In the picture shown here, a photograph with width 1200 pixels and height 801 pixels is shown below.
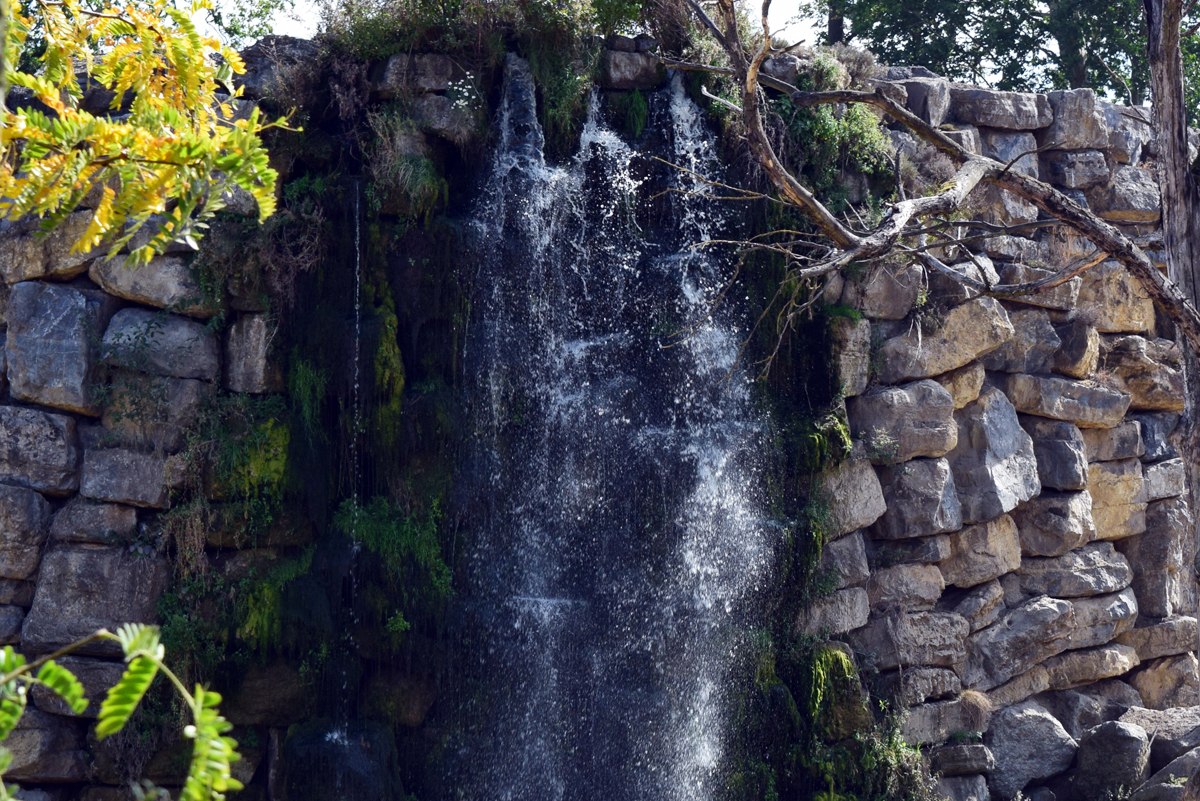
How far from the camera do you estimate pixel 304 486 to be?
8344 millimetres

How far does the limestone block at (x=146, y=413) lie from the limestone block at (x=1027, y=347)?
6.58 m

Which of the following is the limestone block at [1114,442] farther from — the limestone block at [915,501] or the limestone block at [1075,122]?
the limestone block at [1075,122]

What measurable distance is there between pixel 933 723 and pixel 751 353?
10.6 ft

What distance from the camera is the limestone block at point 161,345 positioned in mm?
8000

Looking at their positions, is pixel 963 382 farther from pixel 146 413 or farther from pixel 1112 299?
pixel 146 413

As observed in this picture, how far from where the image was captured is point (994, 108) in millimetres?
10305

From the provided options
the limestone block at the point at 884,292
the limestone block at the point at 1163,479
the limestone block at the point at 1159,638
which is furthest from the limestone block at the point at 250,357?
the limestone block at the point at 1163,479

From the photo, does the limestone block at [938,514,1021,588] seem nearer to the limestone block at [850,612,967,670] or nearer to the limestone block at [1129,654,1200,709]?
the limestone block at [850,612,967,670]

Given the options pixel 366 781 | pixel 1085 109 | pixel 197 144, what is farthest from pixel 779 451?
pixel 197 144

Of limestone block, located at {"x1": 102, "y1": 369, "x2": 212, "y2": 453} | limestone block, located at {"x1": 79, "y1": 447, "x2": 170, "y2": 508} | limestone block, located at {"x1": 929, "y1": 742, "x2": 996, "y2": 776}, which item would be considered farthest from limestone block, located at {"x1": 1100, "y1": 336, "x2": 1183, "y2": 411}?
limestone block, located at {"x1": 79, "y1": 447, "x2": 170, "y2": 508}

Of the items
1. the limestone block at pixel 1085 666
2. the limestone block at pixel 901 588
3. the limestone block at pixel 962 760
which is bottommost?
the limestone block at pixel 962 760

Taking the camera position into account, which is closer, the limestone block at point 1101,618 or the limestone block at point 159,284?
the limestone block at point 159,284

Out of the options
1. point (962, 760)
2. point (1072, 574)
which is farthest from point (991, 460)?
point (962, 760)

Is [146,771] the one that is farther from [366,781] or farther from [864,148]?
[864,148]
